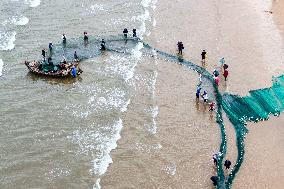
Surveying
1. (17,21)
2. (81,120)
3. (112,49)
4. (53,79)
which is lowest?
(81,120)

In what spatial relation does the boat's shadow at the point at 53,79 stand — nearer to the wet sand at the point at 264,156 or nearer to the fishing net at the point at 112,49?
the fishing net at the point at 112,49

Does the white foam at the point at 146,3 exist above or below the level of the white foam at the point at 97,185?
above

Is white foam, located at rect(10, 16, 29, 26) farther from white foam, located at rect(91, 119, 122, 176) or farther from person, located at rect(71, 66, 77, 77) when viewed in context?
white foam, located at rect(91, 119, 122, 176)

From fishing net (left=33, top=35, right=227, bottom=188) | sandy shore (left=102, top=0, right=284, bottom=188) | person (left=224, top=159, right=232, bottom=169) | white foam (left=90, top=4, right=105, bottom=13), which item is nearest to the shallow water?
sandy shore (left=102, top=0, right=284, bottom=188)

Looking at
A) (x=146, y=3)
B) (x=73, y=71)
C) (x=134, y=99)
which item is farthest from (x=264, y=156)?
(x=146, y=3)

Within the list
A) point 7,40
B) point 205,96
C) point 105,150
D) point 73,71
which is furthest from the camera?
point 7,40

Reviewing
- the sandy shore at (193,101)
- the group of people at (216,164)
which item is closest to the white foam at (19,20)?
the sandy shore at (193,101)

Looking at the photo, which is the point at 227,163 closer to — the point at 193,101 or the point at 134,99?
the point at 193,101
